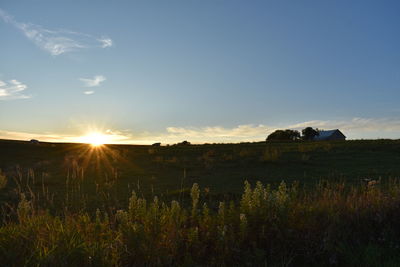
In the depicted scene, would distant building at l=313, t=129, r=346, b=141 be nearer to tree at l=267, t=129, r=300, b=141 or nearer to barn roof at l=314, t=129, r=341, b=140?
barn roof at l=314, t=129, r=341, b=140

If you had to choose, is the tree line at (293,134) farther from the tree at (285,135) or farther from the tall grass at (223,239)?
the tall grass at (223,239)

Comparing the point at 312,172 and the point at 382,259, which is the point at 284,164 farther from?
the point at 382,259

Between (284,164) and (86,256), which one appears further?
(284,164)

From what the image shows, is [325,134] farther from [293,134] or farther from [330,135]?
[293,134]

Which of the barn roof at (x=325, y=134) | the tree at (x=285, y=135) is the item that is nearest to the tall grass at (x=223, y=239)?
the tree at (x=285, y=135)

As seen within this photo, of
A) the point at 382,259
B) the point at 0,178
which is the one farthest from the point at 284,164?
the point at 382,259

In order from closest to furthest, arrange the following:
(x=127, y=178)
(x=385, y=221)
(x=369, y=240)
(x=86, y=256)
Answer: (x=86, y=256) → (x=369, y=240) → (x=385, y=221) → (x=127, y=178)

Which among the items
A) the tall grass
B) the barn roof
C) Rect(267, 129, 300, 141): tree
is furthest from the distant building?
the tall grass

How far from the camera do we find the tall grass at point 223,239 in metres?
4.04

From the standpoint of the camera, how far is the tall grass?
159 inches

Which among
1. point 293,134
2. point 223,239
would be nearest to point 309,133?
point 293,134

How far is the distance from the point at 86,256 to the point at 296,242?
269cm

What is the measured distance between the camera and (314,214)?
5.24 metres

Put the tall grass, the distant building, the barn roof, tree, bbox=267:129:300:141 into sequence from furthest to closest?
the barn roof < the distant building < tree, bbox=267:129:300:141 < the tall grass
